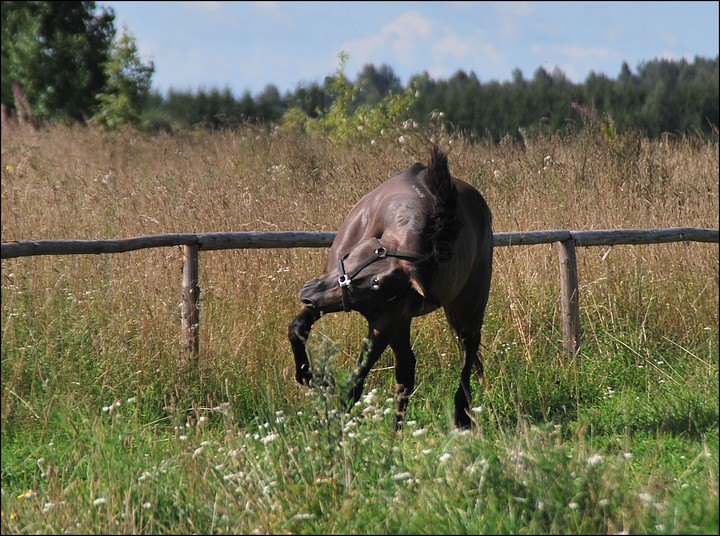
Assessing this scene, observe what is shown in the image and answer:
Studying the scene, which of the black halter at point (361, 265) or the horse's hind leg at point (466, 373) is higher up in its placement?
the black halter at point (361, 265)

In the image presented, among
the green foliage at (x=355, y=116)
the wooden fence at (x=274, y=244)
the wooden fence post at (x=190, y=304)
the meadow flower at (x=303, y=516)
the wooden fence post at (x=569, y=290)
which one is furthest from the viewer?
the green foliage at (x=355, y=116)

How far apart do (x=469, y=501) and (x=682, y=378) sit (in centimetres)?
261

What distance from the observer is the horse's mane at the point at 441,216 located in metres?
5.17

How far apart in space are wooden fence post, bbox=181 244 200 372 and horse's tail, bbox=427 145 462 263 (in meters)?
1.82

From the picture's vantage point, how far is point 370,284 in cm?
502

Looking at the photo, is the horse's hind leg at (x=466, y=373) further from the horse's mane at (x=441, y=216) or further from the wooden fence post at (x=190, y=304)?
the wooden fence post at (x=190, y=304)

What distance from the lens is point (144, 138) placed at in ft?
55.2

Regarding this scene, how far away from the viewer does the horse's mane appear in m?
5.17

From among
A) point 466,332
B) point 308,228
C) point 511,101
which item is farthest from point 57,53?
point 466,332

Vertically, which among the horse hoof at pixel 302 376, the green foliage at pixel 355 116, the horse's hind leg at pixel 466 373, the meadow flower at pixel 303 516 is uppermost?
the green foliage at pixel 355 116

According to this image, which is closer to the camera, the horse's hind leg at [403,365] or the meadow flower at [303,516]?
the meadow flower at [303,516]

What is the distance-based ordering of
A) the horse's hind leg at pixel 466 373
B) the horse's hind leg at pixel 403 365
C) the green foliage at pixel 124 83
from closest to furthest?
the horse's hind leg at pixel 403 365 → the horse's hind leg at pixel 466 373 → the green foliage at pixel 124 83

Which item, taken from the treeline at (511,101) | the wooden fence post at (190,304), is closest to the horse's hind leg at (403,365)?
the wooden fence post at (190,304)

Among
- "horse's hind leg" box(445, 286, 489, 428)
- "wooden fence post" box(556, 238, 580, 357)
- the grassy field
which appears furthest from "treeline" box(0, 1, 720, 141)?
"horse's hind leg" box(445, 286, 489, 428)
